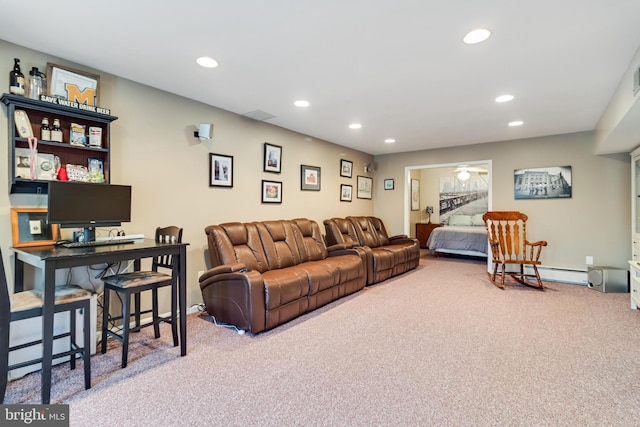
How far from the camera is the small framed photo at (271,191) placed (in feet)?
14.0

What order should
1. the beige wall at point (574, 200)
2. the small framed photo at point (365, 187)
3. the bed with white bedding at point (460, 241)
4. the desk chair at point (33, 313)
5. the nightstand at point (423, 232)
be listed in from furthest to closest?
the nightstand at point (423, 232), the bed with white bedding at point (460, 241), the small framed photo at point (365, 187), the beige wall at point (574, 200), the desk chair at point (33, 313)

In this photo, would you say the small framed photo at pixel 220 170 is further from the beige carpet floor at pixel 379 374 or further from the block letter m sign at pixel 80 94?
the beige carpet floor at pixel 379 374

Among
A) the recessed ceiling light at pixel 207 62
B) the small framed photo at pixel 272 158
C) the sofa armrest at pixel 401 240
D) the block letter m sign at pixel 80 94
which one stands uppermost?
the recessed ceiling light at pixel 207 62

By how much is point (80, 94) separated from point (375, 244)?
450cm

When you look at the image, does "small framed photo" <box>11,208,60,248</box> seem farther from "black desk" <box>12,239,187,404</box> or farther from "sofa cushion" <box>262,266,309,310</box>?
"sofa cushion" <box>262,266,309,310</box>

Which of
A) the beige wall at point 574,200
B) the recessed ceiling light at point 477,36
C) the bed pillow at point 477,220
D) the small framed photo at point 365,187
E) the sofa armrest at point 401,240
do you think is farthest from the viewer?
the bed pillow at point 477,220

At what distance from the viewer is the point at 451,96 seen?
3256mm

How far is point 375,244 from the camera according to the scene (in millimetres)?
5582

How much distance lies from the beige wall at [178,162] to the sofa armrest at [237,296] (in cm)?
56

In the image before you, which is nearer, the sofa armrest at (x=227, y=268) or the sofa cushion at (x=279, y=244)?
the sofa armrest at (x=227, y=268)

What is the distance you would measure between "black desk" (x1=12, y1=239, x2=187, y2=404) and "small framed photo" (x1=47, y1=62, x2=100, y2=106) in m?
1.21

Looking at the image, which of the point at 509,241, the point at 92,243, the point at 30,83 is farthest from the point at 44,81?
the point at 509,241

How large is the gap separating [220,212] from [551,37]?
343 cm
